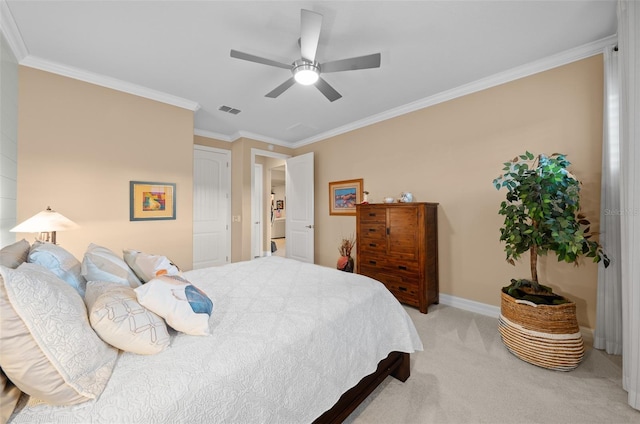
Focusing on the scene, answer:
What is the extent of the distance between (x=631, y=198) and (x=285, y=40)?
2814mm

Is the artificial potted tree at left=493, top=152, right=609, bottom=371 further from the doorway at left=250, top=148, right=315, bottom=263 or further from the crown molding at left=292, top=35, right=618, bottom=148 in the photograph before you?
the doorway at left=250, top=148, right=315, bottom=263

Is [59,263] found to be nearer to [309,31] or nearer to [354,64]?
[309,31]

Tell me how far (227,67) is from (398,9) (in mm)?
1774

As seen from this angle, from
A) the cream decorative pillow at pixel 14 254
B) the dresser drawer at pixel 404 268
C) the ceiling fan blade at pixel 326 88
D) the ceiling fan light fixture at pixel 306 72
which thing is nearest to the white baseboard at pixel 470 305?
the dresser drawer at pixel 404 268

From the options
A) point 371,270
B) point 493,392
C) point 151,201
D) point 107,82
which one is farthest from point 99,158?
point 493,392

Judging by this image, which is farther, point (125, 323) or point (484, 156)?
point (484, 156)

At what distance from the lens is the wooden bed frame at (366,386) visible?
1.34 metres

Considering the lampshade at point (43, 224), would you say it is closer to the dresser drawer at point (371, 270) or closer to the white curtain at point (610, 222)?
the dresser drawer at point (371, 270)

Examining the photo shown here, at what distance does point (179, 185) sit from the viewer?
136 inches

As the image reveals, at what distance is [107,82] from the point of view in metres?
2.89

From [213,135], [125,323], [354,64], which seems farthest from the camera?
[213,135]

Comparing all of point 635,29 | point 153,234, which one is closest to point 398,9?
point 635,29

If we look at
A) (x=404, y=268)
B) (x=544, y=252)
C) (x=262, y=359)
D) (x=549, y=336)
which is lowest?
(x=549, y=336)

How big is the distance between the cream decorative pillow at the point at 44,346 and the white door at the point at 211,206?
4.10 meters
